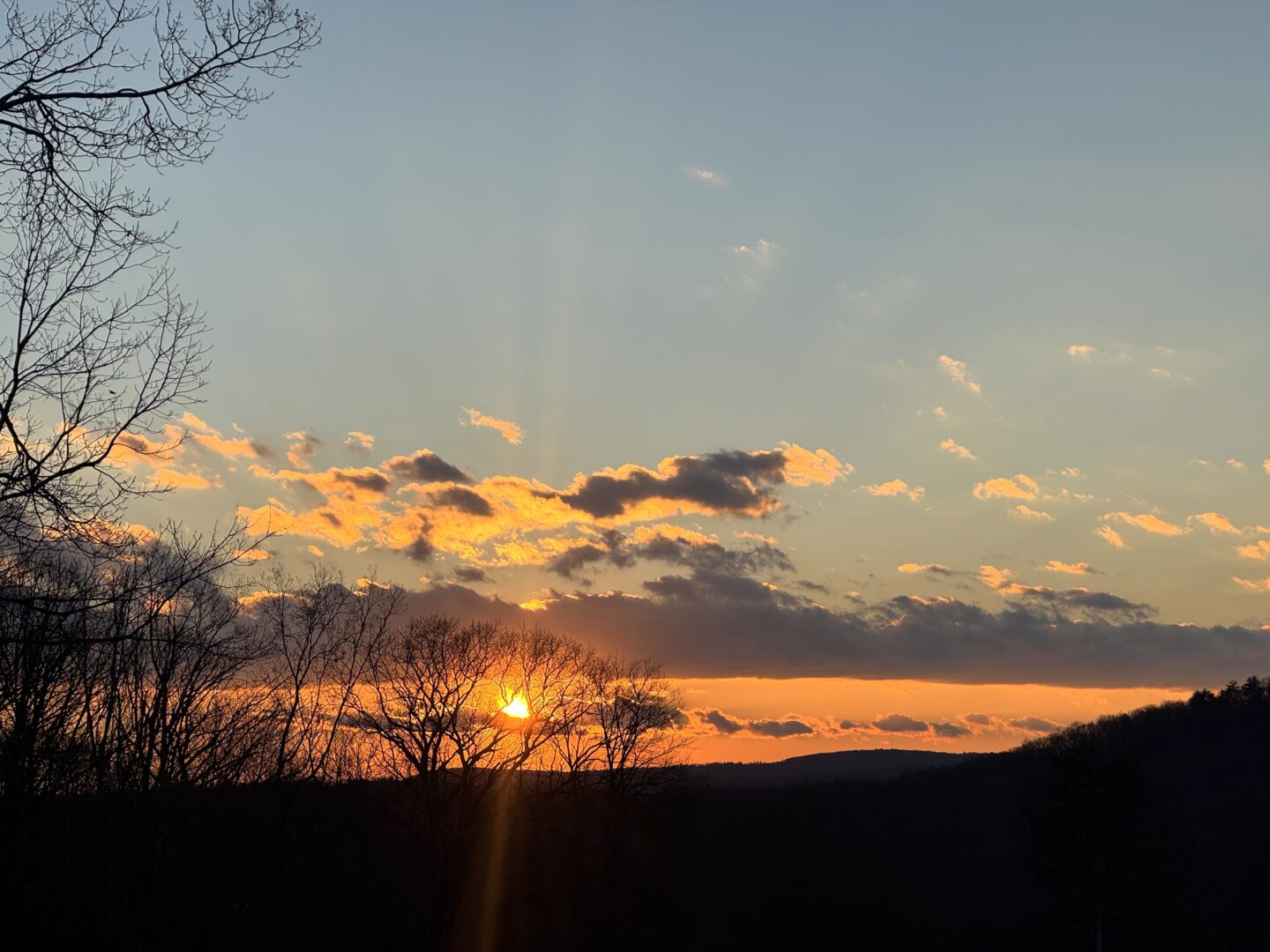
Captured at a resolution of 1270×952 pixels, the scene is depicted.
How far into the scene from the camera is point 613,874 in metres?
59.4

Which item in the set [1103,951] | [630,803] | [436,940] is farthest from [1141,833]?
[436,940]

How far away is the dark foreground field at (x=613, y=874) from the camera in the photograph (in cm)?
2027

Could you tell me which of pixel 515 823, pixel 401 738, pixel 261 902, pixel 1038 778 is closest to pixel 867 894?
pixel 1038 778

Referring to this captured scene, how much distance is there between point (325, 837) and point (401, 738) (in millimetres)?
5191

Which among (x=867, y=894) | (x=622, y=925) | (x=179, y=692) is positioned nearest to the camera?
(x=179, y=692)

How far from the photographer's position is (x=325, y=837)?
1921 inches

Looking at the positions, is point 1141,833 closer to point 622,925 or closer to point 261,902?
point 622,925

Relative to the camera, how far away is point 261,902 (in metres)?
39.3

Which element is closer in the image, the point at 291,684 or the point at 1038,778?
the point at 291,684

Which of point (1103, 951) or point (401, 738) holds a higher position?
point (401, 738)

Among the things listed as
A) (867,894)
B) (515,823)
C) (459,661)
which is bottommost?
(867,894)

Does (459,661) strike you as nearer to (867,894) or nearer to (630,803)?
(630,803)

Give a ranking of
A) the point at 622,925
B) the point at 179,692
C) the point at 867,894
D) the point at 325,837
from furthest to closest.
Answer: the point at 867,894
the point at 622,925
the point at 325,837
the point at 179,692

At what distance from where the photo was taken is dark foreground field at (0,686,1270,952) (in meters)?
20.3
